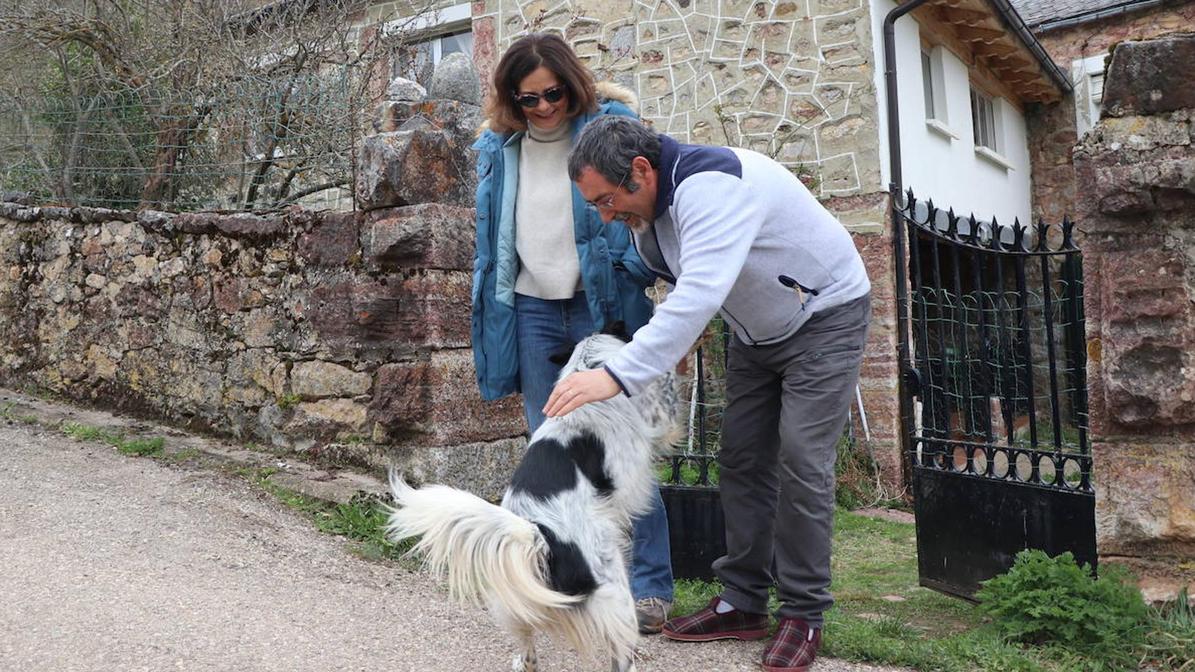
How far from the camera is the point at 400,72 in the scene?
869cm

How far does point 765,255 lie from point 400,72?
21.0 ft

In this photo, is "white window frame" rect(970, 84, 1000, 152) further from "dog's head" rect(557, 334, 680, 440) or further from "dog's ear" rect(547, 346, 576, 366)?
"dog's head" rect(557, 334, 680, 440)

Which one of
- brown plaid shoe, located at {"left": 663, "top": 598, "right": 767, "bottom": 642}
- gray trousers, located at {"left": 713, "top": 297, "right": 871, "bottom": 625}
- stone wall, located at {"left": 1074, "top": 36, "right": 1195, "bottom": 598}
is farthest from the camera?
brown plaid shoe, located at {"left": 663, "top": 598, "right": 767, "bottom": 642}

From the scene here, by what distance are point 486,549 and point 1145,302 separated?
Result: 8.11 ft

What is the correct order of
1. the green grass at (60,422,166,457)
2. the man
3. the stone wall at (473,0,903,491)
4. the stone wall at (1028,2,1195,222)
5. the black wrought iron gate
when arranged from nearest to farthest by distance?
the man < the black wrought iron gate < the green grass at (60,422,166,457) < the stone wall at (473,0,903,491) < the stone wall at (1028,2,1195,222)

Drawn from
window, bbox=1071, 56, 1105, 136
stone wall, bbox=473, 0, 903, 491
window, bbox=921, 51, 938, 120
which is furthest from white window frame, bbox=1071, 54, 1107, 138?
stone wall, bbox=473, 0, 903, 491

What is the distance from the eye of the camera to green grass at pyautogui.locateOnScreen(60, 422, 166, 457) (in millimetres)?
5645

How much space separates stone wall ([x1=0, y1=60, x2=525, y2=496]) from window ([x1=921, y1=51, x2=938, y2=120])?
20.7 feet

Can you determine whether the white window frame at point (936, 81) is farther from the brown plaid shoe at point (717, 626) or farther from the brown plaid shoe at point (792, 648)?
the brown plaid shoe at point (792, 648)

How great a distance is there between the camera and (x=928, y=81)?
10.3 meters

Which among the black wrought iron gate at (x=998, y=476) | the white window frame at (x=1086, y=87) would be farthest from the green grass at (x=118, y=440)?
the white window frame at (x=1086, y=87)

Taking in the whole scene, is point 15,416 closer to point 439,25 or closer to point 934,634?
point 934,634

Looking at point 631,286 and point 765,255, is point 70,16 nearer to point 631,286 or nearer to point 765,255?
point 631,286

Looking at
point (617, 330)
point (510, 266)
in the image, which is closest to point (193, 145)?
point (510, 266)
